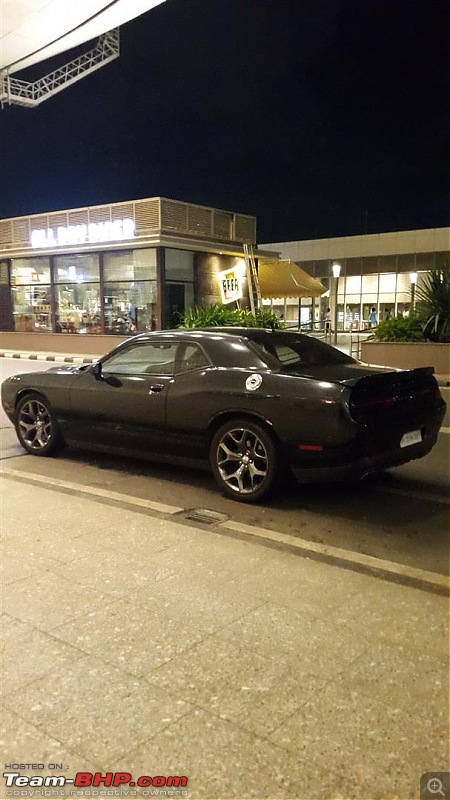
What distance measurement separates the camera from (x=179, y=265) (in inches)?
848

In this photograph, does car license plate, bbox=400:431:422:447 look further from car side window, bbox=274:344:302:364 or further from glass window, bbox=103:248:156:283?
glass window, bbox=103:248:156:283

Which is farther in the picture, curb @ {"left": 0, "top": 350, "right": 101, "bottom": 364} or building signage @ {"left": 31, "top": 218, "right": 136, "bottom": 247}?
building signage @ {"left": 31, "top": 218, "right": 136, "bottom": 247}

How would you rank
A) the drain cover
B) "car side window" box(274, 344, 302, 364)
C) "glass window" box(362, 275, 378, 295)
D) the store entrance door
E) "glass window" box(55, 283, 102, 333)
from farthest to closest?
"glass window" box(362, 275, 378, 295), "glass window" box(55, 283, 102, 333), the store entrance door, "car side window" box(274, 344, 302, 364), the drain cover

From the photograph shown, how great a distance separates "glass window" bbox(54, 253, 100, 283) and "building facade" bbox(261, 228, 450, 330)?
16190mm

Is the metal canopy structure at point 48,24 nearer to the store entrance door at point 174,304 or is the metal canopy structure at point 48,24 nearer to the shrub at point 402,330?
the store entrance door at point 174,304

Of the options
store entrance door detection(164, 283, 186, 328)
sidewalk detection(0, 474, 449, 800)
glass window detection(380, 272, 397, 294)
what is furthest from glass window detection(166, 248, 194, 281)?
glass window detection(380, 272, 397, 294)

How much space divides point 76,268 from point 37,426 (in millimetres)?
16815

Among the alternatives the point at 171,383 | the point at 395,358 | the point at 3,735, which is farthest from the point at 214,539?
the point at 395,358

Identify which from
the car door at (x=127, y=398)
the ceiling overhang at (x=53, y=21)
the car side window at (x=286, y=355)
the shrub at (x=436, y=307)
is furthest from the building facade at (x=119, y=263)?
the car side window at (x=286, y=355)

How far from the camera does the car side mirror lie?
7.00 metres

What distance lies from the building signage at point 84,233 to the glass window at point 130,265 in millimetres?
648

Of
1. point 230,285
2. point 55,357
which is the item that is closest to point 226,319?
point 230,285

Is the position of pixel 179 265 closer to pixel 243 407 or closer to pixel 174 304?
pixel 174 304

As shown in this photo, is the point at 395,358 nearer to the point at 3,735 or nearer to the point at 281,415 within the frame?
the point at 281,415
